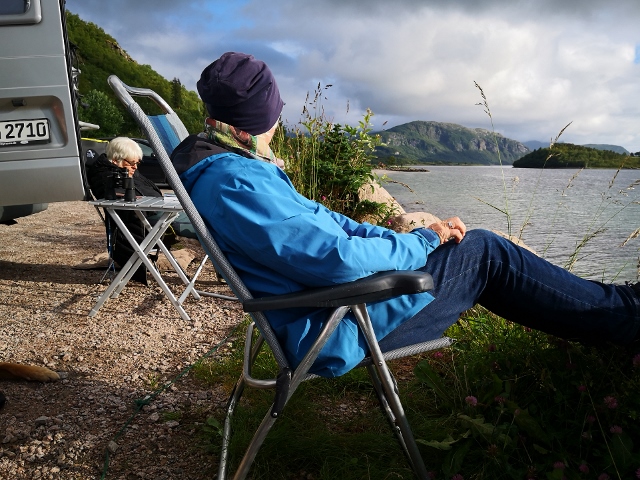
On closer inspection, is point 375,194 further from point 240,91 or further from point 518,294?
point 240,91

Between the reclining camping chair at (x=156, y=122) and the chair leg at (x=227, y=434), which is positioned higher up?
the reclining camping chair at (x=156, y=122)

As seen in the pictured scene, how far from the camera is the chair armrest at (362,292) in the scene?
161cm

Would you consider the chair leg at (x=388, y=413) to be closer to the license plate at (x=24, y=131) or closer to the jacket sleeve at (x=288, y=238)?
the jacket sleeve at (x=288, y=238)

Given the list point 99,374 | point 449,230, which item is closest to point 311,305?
point 449,230

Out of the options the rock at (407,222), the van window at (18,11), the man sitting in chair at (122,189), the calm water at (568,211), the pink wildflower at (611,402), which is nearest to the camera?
the pink wildflower at (611,402)

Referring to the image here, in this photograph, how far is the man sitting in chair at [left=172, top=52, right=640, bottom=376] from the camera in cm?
167

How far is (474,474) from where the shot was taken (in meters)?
2.04

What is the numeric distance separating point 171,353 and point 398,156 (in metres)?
4.01

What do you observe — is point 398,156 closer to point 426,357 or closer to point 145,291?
point 145,291

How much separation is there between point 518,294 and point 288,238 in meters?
0.82

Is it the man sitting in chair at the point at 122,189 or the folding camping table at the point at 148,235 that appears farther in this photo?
the man sitting in chair at the point at 122,189

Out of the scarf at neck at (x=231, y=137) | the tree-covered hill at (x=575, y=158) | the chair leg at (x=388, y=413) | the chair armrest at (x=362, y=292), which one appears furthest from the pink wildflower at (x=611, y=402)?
the tree-covered hill at (x=575, y=158)

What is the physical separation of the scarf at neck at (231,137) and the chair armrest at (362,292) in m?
0.55

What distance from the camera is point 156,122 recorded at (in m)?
2.72
